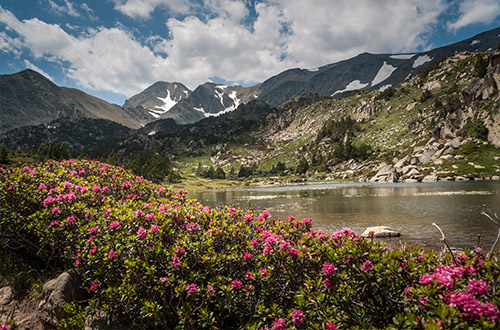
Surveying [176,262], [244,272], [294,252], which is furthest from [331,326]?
[176,262]

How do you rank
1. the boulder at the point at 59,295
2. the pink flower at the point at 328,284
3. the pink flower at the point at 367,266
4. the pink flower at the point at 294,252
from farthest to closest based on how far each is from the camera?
the boulder at the point at 59,295, the pink flower at the point at 294,252, the pink flower at the point at 328,284, the pink flower at the point at 367,266

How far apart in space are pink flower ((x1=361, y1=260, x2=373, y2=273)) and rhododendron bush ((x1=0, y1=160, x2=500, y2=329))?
0.11 feet

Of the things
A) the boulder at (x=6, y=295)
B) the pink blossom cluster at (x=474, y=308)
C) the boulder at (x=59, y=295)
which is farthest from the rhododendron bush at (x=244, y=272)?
the boulder at (x=6, y=295)

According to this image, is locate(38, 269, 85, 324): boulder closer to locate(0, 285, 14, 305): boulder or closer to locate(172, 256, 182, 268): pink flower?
locate(0, 285, 14, 305): boulder

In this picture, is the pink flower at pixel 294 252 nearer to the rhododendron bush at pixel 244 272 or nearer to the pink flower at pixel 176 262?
the rhododendron bush at pixel 244 272

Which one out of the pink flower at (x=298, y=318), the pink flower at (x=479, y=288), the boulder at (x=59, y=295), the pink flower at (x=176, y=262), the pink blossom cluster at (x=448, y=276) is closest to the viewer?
the pink flower at (x=479, y=288)

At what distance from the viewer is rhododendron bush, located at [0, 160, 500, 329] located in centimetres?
410

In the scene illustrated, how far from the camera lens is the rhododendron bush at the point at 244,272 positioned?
410 centimetres

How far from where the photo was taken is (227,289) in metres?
5.71

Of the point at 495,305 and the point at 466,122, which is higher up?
the point at 466,122

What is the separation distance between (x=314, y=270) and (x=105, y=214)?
766 cm

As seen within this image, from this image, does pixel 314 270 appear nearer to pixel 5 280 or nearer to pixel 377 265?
pixel 377 265

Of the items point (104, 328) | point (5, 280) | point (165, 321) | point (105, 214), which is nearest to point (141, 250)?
point (165, 321)

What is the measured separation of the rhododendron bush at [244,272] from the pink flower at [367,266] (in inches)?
1.3
